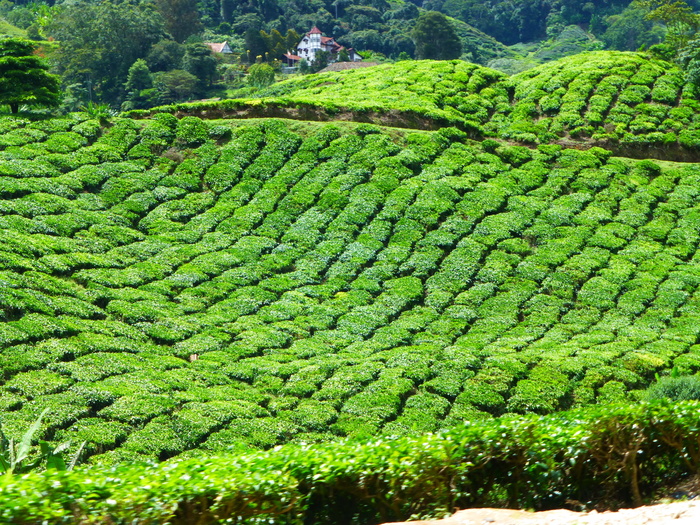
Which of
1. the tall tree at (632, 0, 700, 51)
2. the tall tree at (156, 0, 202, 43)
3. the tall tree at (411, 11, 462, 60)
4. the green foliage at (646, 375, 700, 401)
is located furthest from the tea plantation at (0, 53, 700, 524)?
the tall tree at (156, 0, 202, 43)

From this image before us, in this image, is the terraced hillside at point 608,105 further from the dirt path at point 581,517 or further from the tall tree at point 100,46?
the tall tree at point 100,46

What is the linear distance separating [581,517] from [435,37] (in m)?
104

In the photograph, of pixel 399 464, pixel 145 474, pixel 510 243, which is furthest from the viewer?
pixel 510 243

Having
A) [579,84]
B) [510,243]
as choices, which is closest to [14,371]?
[510,243]

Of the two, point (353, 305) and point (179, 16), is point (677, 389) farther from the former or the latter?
point (179, 16)

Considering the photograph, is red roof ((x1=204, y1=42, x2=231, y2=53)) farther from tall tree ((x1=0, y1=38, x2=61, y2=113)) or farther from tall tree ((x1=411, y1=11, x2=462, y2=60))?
tall tree ((x1=0, y1=38, x2=61, y2=113))

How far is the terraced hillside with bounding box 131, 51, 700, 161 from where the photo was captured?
1506 inches

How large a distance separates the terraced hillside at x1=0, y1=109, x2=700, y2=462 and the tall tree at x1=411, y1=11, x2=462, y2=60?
72277 millimetres

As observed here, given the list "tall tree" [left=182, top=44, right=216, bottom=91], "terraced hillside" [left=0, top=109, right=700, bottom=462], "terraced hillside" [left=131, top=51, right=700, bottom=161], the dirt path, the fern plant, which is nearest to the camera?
the dirt path

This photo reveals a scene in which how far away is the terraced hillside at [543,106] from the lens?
38.2 meters

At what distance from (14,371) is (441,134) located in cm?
2608

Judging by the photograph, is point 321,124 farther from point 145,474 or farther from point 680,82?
point 145,474

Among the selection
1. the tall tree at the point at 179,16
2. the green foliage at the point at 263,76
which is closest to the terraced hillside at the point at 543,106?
the green foliage at the point at 263,76

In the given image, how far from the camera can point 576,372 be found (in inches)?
813
